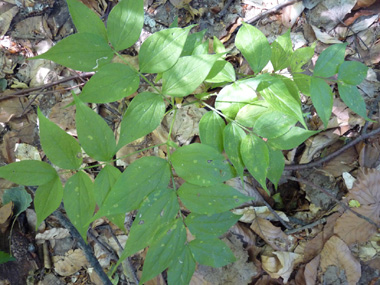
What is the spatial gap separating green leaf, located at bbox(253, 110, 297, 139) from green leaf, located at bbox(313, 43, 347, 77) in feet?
0.95

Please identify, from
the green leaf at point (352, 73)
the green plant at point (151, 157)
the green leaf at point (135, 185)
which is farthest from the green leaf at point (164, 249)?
the green leaf at point (352, 73)

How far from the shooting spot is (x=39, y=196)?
3.57 feet

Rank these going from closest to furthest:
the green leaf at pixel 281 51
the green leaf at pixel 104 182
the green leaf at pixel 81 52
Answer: the green leaf at pixel 81 52 < the green leaf at pixel 104 182 < the green leaf at pixel 281 51

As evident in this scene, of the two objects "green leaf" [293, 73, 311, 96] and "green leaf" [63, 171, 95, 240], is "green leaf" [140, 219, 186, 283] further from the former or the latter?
"green leaf" [293, 73, 311, 96]

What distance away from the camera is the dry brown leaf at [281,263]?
176 cm

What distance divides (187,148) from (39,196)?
0.57 m

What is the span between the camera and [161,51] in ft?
3.50

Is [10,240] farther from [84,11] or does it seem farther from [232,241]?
[84,11]

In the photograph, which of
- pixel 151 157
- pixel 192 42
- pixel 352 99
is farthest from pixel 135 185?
pixel 352 99

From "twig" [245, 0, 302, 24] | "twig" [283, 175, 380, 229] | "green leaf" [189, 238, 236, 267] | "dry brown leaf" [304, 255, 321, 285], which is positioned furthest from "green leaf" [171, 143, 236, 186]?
"twig" [245, 0, 302, 24]

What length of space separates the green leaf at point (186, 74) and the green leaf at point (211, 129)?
9.8 inches

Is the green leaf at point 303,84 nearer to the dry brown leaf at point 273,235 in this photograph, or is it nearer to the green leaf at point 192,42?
the green leaf at point 192,42

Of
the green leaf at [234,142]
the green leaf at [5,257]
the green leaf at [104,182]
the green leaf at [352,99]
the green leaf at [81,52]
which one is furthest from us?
the green leaf at [5,257]

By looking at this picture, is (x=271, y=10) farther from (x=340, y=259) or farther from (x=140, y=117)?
(x=340, y=259)
